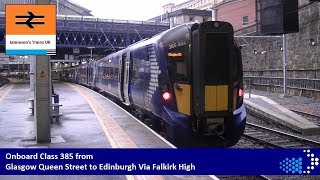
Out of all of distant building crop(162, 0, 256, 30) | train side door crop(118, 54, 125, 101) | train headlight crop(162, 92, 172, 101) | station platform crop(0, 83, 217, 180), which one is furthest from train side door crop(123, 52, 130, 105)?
distant building crop(162, 0, 256, 30)

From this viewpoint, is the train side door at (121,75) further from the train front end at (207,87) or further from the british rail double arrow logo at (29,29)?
the british rail double arrow logo at (29,29)

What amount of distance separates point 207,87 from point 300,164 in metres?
4.23

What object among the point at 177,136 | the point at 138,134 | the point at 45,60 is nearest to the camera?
the point at 45,60

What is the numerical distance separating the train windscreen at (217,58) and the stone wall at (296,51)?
1636 centimetres

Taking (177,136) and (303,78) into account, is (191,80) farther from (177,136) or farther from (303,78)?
(303,78)

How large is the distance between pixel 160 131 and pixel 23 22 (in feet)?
17.7

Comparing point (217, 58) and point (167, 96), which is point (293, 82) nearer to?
point (167, 96)

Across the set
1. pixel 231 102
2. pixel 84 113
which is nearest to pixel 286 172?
pixel 231 102

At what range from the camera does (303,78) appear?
84.3ft

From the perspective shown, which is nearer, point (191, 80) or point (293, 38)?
point (191, 80)

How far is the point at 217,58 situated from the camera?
9430 mm

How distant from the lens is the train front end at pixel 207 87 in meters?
9.36

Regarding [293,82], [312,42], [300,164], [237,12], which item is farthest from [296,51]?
[300,164]

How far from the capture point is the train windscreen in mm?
9359
